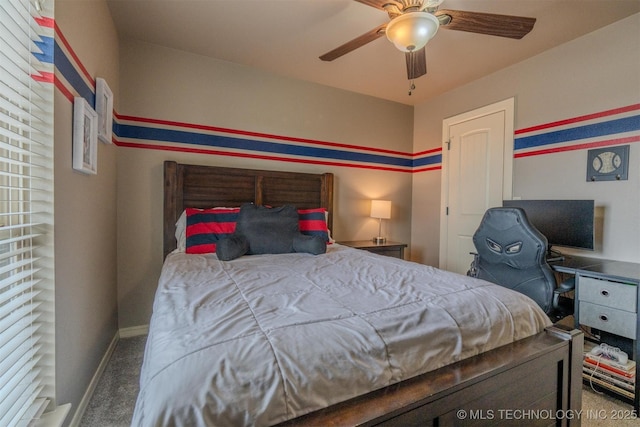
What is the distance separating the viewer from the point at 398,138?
3941 millimetres

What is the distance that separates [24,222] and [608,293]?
9.80 feet

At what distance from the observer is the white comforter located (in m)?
0.69

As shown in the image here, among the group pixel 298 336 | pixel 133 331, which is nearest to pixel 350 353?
pixel 298 336

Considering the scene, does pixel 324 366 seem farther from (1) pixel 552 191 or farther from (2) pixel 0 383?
(1) pixel 552 191

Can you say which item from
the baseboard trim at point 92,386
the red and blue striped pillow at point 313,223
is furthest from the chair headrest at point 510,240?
the baseboard trim at point 92,386

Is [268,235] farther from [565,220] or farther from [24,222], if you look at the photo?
[565,220]

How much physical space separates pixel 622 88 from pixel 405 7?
196 cm

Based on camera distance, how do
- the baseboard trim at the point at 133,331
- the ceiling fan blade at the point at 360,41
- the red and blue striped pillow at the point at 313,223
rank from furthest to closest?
the red and blue striped pillow at the point at 313,223 < the baseboard trim at the point at 133,331 < the ceiling fan blade at the point at 360,41

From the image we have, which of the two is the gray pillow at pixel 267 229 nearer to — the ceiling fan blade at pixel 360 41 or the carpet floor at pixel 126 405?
the carpet floor at pixel 126 405

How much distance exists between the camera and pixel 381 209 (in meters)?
3.45

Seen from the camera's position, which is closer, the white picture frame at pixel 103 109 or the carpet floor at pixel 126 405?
the carpet floor at pixel 126 405

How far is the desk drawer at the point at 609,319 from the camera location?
1.67m

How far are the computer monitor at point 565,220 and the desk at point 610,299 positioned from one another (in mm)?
282

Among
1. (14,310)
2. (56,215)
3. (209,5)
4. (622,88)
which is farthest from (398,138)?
(14,310)
